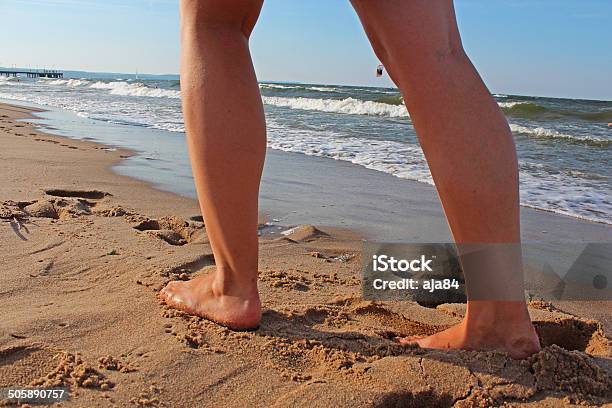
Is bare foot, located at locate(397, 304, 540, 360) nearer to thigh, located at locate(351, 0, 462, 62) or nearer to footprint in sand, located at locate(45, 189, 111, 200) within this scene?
thigh, located at locate(351, 0, 462, 62)

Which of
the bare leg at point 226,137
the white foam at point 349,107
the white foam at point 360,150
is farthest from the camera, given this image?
the white foam at point 349,107

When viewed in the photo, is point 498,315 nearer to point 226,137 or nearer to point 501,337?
point 501,337

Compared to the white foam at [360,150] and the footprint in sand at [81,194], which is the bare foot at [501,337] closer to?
the footprint in sand at [81,194]

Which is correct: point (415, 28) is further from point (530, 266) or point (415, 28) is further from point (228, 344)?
point (530, 266)

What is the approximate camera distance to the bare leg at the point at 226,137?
146 cm

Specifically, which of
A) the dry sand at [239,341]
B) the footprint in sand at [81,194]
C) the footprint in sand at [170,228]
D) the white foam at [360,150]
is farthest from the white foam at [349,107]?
the dry sand at [239,341]

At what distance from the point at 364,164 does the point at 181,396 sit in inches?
173

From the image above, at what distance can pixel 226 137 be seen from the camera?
145cm

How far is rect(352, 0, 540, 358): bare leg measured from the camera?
1.27 meters

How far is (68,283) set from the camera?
5.93ft

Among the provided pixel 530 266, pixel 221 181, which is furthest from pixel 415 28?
pixel 530 266

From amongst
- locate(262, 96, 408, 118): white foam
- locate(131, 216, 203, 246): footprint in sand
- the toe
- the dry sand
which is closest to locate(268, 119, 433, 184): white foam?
locate(131, 216, 203, 246): footprint in sand

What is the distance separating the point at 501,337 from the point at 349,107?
16649 mm

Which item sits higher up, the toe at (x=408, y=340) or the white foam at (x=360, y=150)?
the white foam at (x=360, y=150)
